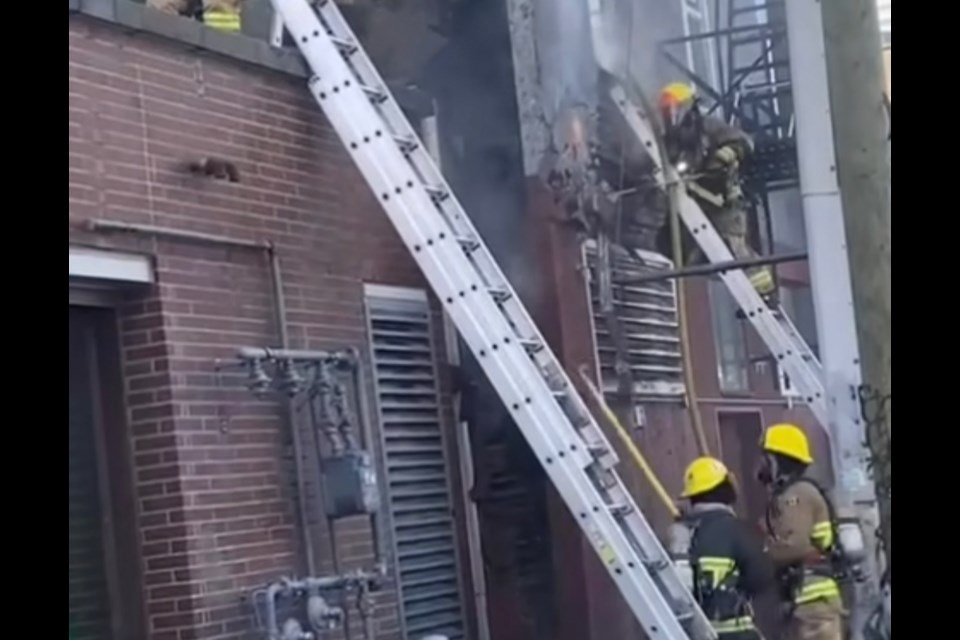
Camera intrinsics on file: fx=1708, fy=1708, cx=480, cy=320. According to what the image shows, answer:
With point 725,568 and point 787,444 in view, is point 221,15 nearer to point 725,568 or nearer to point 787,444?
point 787,444

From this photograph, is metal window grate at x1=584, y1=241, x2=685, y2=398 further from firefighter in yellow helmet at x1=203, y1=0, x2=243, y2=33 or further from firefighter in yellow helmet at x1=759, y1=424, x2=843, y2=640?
firefighter in yellow helmet at x1=203, y1=0, x2=243, y2=33

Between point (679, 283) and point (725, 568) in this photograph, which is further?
point (679, 283)

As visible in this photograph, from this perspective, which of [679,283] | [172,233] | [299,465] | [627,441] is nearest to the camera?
Result: [172,233]

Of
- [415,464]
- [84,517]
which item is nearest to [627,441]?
[415,464]

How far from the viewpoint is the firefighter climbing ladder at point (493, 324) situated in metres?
7.61

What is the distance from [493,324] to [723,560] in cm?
147

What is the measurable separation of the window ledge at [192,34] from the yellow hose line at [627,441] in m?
2.46

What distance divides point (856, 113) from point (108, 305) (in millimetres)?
3053

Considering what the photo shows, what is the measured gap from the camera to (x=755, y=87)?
474 inches

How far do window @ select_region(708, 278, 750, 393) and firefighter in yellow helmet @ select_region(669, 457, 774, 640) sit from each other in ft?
16.7

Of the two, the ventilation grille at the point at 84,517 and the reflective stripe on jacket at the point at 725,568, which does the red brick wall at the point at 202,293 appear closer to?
the ventilation grille at the point at 84,517

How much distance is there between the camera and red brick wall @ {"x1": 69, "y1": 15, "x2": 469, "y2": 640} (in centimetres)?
685

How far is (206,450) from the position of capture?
23.2ft
